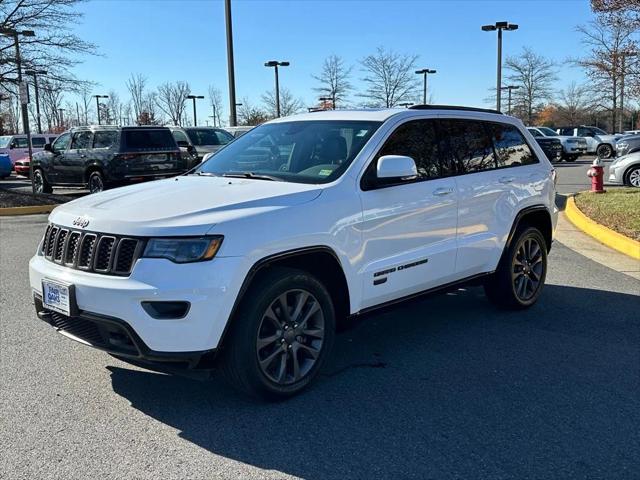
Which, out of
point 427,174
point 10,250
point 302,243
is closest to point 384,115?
point 427,174

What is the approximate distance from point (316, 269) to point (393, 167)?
86 centimetres

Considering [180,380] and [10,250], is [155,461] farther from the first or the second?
[10,250]

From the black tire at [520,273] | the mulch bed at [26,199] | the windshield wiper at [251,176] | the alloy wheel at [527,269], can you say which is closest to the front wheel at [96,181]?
the mulch bed at [26,199]

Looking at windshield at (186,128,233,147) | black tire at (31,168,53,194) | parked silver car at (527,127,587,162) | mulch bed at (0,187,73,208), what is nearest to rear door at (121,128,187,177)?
mulch bed at (0,187,73,208)

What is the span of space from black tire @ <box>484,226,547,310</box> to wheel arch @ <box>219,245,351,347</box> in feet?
6.60

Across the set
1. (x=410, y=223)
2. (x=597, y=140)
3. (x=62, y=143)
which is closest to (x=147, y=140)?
(x=62, y=143)

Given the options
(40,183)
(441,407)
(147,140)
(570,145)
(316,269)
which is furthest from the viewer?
(570,145)

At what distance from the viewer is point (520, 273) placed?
19.0 ft

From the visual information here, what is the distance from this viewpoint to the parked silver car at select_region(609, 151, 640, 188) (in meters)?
15.5

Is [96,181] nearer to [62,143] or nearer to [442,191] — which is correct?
[62,143]

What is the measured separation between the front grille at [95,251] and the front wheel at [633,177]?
1517 cm

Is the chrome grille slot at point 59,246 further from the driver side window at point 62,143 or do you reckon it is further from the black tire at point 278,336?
the driver side window at point 62,143

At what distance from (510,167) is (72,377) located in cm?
403

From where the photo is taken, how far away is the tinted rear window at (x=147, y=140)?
1488 cm
